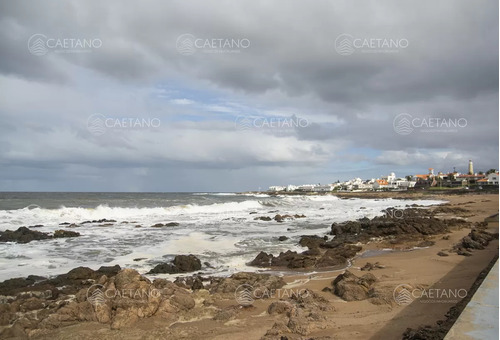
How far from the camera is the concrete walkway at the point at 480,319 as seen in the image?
3.36m

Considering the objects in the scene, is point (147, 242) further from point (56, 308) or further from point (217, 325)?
point (217, 325)

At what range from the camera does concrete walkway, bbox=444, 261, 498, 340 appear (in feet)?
11.0

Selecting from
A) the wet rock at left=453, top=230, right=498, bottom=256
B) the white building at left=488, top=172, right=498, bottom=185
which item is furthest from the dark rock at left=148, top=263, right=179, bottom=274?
the white building at left=488, top=172, right=498, bottom=185

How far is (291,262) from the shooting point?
10961 millimetres

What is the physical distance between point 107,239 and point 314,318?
45.8ft

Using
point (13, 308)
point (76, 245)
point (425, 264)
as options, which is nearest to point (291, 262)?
point (425, 264)

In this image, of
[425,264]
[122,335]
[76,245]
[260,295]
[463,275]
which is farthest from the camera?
[76,245]

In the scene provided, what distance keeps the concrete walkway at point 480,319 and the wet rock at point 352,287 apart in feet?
8.29

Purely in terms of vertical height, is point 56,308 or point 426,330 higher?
point 426,330

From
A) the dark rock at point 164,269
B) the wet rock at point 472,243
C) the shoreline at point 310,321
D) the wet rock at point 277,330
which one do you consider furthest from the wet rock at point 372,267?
the dark rock at point 164,269

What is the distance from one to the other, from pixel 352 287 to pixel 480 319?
11.7ft

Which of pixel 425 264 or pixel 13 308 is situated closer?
pixel 13 308

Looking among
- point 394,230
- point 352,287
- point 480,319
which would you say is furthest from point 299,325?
point 394,230

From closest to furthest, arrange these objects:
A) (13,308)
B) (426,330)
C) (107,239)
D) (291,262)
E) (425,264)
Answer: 1. (426,330)
2. (13,308)
3. (425,264)
4. (291,262)
5. (107,239)
